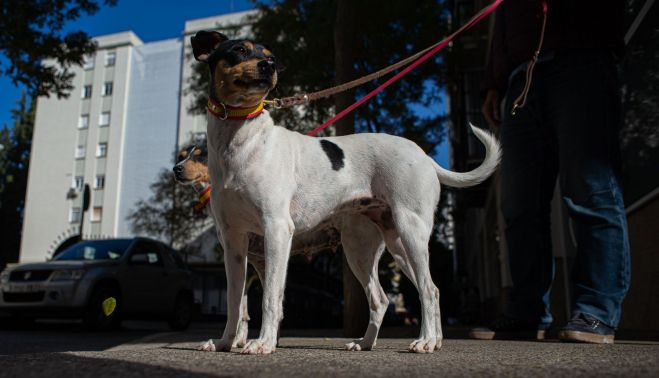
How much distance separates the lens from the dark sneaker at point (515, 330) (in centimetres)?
402

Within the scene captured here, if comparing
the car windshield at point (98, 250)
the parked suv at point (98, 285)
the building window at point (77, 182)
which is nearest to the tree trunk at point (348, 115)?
the parked suv at point (98, 285)

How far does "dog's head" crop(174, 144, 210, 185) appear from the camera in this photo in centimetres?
537

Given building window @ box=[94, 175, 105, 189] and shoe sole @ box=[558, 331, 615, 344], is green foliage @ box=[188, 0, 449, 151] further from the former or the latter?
building window @ box=[94, 175, 105, 189]

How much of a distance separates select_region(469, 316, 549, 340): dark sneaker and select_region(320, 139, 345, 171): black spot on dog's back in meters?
1.81

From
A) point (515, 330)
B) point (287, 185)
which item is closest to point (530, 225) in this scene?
point (515, 330)

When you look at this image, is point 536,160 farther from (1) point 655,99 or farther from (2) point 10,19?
(2) point 10,19

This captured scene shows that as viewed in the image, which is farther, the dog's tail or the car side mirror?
the car side mirror

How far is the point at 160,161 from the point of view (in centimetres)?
4416

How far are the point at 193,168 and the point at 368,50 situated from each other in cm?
843

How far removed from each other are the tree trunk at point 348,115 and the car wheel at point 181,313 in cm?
500

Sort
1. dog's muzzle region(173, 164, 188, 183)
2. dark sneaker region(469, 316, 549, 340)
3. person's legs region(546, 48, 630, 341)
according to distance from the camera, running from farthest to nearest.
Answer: dog's muzzle region(173, 164, 188, 183), dark sneaker region(469, 316, 549, 340), person's legs region(546, 48, 630, 341)

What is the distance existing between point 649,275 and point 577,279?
216 cm

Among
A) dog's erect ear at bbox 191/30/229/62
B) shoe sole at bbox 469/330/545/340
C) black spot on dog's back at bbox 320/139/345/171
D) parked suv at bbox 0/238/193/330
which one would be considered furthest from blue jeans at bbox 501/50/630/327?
parked suv at bbox 0/238/193/330

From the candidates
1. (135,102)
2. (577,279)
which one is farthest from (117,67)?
(577,279)
